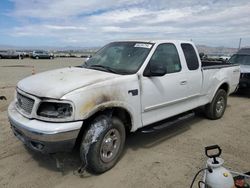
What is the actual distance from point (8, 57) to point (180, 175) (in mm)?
44620

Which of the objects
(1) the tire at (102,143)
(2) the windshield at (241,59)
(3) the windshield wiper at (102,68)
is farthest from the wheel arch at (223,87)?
(2) the windshield at (241,59)

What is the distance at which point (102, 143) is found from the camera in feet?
12.4

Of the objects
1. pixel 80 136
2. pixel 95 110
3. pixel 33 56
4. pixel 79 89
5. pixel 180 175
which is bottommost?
pixel 33 56

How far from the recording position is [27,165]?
4.09 metres

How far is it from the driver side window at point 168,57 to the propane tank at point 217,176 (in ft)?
7.05

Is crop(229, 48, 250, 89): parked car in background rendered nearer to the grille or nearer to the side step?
the side step

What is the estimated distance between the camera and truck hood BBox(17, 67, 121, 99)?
11.5 ft

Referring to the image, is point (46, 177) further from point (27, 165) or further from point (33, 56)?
point (33, 56)

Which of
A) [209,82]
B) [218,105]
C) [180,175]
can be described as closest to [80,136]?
[180,175]

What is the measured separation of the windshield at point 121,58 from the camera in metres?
4.44

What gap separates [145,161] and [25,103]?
2071 mm

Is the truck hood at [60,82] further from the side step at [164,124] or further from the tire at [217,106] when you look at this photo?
the tire at [217,106]

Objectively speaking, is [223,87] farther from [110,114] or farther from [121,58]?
[110,114]

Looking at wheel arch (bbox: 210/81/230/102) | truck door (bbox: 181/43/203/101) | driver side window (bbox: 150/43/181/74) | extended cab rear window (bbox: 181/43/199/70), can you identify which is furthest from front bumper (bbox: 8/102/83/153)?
wheel arch (bbox: 210/81/230/102)
